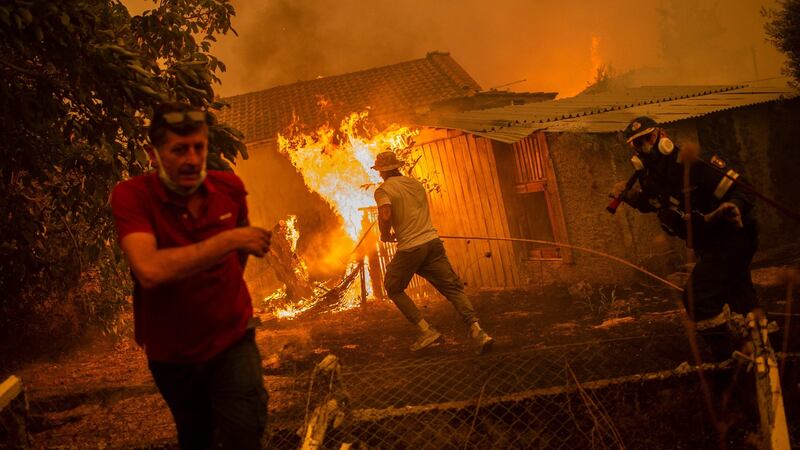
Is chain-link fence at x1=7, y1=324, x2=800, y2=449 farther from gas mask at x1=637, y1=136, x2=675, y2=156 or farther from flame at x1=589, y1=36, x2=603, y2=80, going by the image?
flame at x1=589, y1=36, x2=603, y2=80

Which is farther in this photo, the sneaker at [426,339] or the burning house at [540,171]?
the burning house at [540,171]

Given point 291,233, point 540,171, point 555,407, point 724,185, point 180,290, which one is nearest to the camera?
point 180,290

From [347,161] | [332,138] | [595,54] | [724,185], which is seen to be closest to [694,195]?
[724,185]

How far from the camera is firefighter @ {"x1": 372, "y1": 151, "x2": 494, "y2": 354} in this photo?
609cm

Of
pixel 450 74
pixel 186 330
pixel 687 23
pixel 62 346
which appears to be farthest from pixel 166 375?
pixel 687 23

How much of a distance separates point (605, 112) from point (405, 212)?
5.66 meters

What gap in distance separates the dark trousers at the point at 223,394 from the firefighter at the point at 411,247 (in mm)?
3715

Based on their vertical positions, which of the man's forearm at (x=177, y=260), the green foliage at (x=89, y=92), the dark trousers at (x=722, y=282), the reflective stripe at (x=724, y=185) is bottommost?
the dark trousers at (x=722, y=282)

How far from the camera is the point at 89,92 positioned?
4176mm

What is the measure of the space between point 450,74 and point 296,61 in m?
20.0

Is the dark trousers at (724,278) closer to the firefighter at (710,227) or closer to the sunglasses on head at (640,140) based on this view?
the firefighter at (710,227)

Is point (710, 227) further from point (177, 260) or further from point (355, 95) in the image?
point (355, 95)

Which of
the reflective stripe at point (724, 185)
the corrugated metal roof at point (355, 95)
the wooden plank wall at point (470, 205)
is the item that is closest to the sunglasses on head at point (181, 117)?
the reflective stripe at point (724, 185)

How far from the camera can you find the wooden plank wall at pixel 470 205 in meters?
10.1
